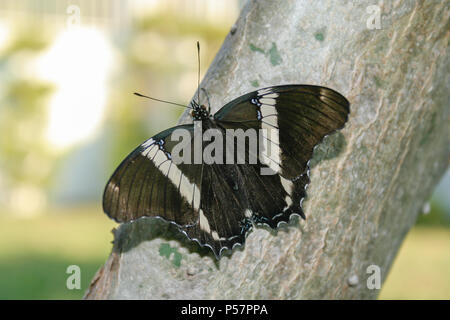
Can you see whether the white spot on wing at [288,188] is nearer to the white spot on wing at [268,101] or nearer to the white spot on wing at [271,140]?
the white spot on wing at [271,140]

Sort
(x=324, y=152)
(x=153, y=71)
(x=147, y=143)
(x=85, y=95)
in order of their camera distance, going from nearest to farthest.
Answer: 1. (x=324, y=152)
2. (x=147, y=143)
3. (x=85, y=95)
4. (x=153, y=71)

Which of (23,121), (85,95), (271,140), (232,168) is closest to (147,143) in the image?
(232,168)

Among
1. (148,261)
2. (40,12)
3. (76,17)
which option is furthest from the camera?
(40,12)

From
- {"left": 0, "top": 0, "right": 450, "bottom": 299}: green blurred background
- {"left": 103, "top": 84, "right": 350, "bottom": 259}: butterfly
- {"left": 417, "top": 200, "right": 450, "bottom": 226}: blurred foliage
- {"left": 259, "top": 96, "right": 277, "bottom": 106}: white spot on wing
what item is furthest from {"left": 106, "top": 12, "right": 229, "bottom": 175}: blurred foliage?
{"left": 259, "top": 96, "right": 277, "bottom": 106}: white spot on wing

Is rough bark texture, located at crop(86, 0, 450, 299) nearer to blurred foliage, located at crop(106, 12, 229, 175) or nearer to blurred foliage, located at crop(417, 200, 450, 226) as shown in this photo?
blurred foliage, located at crop(417, 200, 450, 226)

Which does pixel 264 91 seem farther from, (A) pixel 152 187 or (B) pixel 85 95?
(B) pixel 85 95
